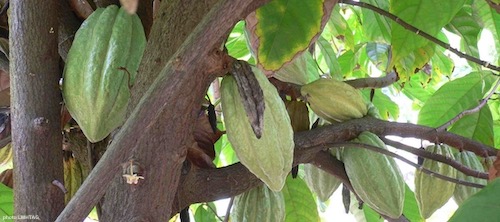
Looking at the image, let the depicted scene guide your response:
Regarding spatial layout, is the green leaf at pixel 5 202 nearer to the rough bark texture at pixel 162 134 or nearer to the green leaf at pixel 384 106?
the rough bark texture at pixel 162 134

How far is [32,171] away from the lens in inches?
32.3

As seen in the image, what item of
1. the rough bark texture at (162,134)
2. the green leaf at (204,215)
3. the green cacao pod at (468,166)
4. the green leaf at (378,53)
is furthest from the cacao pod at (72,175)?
the green leaf at (378,53)

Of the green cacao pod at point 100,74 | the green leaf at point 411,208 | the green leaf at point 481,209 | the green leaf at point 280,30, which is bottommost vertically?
the green leaf at point 411,208

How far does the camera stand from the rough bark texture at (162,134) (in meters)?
0.62

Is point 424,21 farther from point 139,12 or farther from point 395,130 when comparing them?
point 139,12

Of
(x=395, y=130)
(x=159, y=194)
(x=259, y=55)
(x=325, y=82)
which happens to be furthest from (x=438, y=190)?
(x=159, y=194)

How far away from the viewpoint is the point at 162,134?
787 millimetres

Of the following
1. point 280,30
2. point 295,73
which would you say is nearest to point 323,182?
point 295,73

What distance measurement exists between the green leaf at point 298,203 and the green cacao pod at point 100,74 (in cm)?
62

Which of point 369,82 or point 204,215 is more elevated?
point 369,82

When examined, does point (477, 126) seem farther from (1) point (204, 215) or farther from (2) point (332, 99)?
(1) point (204, 215)

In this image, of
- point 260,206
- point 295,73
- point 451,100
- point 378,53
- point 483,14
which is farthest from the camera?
point 378,53

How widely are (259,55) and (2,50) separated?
1.34ft

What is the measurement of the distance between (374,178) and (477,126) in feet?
1.64
